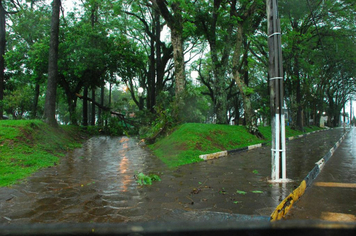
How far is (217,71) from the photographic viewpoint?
58.6 feet

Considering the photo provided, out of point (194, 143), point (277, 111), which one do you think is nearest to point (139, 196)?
point (277, 111)

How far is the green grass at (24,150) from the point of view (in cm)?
663

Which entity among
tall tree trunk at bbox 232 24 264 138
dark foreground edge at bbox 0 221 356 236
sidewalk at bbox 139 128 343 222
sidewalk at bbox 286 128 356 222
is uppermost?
tall tree trunk at bbox 232 24 264 138

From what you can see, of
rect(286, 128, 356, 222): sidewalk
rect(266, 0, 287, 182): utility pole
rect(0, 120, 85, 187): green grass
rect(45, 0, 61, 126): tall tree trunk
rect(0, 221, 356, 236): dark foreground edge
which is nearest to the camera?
rect(0, 221, 356, 236): dark foreground edge

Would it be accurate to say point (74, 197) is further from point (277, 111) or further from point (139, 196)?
point (277, 111)

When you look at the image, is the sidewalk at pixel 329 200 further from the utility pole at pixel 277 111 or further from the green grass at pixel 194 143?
the green grass at pixel 194 143

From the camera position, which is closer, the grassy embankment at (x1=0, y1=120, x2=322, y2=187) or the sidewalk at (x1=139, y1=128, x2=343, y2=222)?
the sidewalk at (x1=139, y1=128, x2=343, y2=222)

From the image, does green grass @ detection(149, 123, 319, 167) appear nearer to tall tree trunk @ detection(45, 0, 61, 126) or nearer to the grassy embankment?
the grassy embankment

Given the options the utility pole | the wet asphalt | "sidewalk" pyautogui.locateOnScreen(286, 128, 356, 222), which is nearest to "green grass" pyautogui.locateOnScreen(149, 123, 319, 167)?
the wet asphalt

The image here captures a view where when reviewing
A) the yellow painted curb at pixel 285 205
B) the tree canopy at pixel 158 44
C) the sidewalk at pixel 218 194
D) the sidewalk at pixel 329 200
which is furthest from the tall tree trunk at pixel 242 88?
the yellow painted curb at pixel 285 205

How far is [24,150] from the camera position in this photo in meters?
8.43

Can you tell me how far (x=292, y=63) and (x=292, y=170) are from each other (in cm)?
2418

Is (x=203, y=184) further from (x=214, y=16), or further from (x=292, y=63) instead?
(x=292, y=63)

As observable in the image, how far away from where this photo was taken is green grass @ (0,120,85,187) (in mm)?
6626
